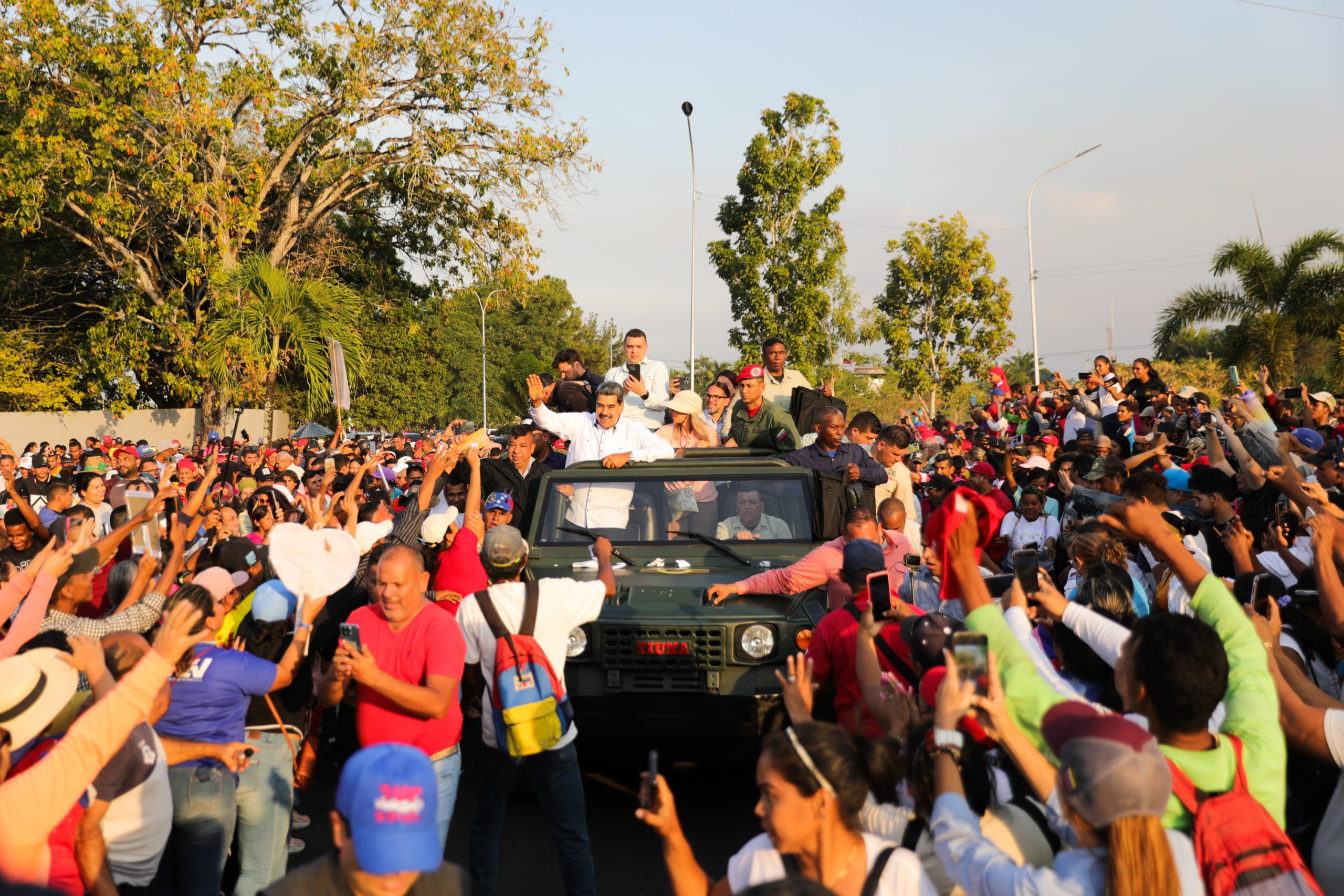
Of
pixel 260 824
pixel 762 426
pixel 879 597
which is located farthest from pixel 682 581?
pixel 762 426

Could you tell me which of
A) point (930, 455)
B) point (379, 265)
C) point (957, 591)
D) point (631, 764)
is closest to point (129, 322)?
point (379, 265)

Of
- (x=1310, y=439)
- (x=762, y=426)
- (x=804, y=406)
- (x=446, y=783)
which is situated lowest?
(x=446, y=783)

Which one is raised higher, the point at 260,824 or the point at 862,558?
the point at 862,558

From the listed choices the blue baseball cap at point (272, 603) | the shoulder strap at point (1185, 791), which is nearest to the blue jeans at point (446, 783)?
the blue baseball cap at point (272, 603)

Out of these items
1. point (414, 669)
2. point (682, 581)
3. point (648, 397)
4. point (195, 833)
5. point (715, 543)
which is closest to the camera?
point (195, 833)

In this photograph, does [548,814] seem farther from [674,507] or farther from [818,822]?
[674,507]

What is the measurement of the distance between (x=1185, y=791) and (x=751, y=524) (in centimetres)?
430

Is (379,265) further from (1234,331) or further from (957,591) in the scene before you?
(957,591)

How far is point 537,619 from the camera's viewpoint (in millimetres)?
4215

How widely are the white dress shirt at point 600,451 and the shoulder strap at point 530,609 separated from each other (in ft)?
8.65

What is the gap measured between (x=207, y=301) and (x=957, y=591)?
2519 centimetres

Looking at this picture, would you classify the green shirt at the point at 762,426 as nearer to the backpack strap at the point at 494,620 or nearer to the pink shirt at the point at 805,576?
the pink shirt at the point at 805,576

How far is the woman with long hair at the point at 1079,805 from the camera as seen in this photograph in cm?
213

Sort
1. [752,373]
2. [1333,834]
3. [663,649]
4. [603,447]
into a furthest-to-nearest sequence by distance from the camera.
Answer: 1. [752,373]
2. [603,447]
3. [663,649]
4. [1333,834]
